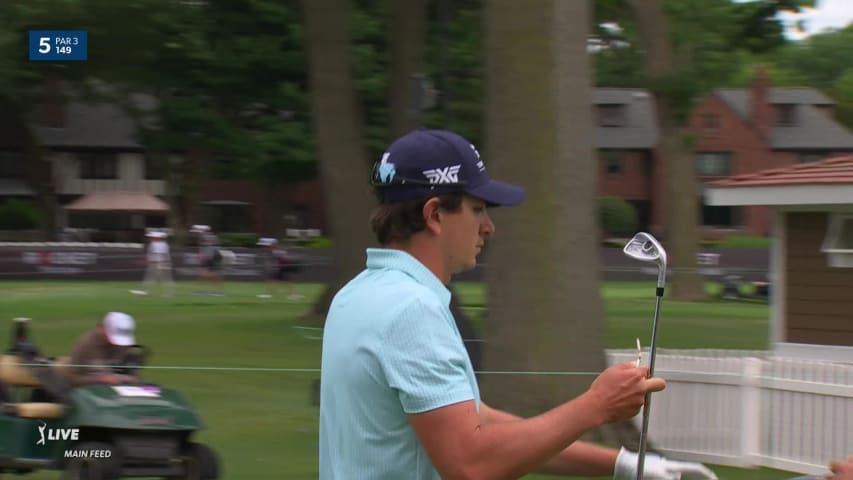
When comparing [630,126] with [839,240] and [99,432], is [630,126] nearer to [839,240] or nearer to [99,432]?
[839,240]

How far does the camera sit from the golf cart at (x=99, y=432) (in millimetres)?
8719

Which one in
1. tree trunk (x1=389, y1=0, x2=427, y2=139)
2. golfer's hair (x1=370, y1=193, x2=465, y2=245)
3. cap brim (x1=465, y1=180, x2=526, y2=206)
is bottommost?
golfer's hair (x1=370, y1=193, x2=465, y2=245)

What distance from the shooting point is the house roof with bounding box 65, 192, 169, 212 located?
225ft

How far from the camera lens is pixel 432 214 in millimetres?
2912

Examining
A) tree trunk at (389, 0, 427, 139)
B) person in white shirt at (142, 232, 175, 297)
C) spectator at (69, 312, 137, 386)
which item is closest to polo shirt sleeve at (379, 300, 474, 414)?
spectator at (69, 312, 137, 386)

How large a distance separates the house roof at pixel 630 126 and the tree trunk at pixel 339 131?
1912 inches

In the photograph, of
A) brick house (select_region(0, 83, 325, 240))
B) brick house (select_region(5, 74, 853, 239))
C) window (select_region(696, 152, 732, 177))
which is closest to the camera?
brick house (select_region(0, 83, 325, 240))

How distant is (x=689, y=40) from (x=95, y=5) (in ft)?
55.2

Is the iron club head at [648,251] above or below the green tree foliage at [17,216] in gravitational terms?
above

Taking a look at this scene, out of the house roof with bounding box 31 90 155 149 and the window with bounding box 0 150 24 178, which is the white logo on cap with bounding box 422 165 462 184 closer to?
the window with bounding box 0 150 24 178

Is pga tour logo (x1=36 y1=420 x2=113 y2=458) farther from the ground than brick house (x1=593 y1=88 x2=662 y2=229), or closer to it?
closer to it

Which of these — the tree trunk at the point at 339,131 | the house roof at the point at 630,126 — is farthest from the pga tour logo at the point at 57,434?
the house roof at the point at 630,126

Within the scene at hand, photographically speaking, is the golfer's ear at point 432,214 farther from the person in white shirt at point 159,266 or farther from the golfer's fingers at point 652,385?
the person in white shirt at point 159,266

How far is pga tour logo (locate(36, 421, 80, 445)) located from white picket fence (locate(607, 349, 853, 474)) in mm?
4285
